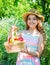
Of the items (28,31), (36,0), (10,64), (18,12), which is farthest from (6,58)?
(18,12)

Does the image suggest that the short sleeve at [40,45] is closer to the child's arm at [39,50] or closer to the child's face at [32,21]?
the child's arm at [39,50]

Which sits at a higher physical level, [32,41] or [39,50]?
[32,41]

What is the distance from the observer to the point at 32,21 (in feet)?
16.9

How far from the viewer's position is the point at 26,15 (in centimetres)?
527

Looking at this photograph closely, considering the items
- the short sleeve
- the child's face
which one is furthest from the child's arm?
the child's face

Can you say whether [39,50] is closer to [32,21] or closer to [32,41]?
[32,41]

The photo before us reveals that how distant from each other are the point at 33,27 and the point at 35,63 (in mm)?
544

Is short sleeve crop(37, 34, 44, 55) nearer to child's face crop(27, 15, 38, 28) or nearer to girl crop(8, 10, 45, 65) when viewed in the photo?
girl crop(8, 10, 45, 65)

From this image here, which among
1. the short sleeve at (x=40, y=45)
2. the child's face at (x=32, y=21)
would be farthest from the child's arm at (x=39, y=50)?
the child's face at (x=32, y=21)

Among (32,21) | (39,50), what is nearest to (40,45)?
(39,50)

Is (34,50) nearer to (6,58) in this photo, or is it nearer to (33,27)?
(33,27)

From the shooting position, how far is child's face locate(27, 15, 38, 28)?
5.15 m

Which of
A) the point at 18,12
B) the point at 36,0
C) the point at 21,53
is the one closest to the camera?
the point at 21,53

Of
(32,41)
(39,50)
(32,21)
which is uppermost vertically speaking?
(32,21)
